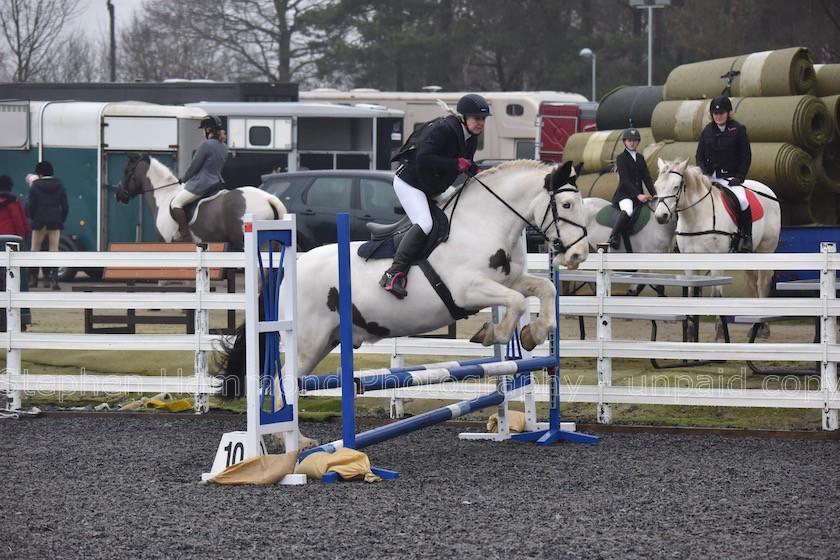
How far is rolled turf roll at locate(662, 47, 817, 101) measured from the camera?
1630 centimetres

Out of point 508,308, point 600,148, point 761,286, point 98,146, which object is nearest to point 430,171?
point 508,308

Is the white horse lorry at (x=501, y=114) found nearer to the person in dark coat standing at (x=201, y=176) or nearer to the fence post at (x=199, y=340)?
the person in dark coat standing at (x=201, y=176)

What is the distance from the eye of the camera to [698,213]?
13562 millimetres

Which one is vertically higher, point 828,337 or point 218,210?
point 218,210

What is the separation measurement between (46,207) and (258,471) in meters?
13.7

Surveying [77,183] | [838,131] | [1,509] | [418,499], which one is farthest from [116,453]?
[77,183]

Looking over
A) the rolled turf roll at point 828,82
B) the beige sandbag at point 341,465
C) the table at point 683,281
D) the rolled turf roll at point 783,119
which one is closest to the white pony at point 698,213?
the table at point 683,281

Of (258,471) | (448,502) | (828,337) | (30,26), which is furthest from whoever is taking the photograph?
(30,26)

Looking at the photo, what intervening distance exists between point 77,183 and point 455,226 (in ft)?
50.8

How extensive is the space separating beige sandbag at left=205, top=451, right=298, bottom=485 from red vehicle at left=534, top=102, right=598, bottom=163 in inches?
778

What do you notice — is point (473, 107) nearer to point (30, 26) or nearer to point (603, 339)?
point (603, 339)

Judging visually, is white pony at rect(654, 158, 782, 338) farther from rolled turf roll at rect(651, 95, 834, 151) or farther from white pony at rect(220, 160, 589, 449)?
white pony at rect(220, 160, 589, 449)

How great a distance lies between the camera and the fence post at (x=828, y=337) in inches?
358

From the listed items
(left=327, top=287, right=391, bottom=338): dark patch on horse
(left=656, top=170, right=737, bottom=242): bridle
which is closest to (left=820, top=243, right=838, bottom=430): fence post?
(left=327, top=287, right=391, bottom=338): dark patch on horse
